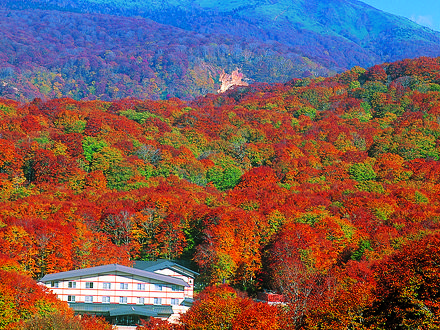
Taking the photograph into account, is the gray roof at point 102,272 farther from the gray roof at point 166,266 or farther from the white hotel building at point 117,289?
the gray roof at point 166,266

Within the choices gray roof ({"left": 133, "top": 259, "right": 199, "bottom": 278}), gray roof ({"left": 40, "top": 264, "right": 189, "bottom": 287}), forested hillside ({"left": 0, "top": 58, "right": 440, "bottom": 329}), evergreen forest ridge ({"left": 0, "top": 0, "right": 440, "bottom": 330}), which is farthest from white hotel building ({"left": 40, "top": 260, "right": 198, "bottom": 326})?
gray roof ({"left": 133, "top": 259, "right": 199, "bottom": 278})

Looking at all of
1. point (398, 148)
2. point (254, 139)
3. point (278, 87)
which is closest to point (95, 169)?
point (254, 139)

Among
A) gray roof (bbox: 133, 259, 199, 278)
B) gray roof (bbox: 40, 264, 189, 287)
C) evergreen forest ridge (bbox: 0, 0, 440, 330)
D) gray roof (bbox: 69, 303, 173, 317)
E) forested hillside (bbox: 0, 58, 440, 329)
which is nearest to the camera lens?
evergreen forest ridge (bbox: 0, 0, 440, 330)

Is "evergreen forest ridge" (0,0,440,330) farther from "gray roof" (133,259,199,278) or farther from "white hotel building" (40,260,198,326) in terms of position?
"white hotel building" (40,260,198,326)

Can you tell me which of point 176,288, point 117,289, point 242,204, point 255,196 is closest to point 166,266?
point 176,288

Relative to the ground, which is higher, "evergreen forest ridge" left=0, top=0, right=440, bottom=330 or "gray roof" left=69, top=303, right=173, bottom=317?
"evergreen forest ridge" left=0, top=0, right=440, bottom=330

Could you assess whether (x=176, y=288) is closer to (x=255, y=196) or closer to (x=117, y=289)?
(x=117, y=289)
